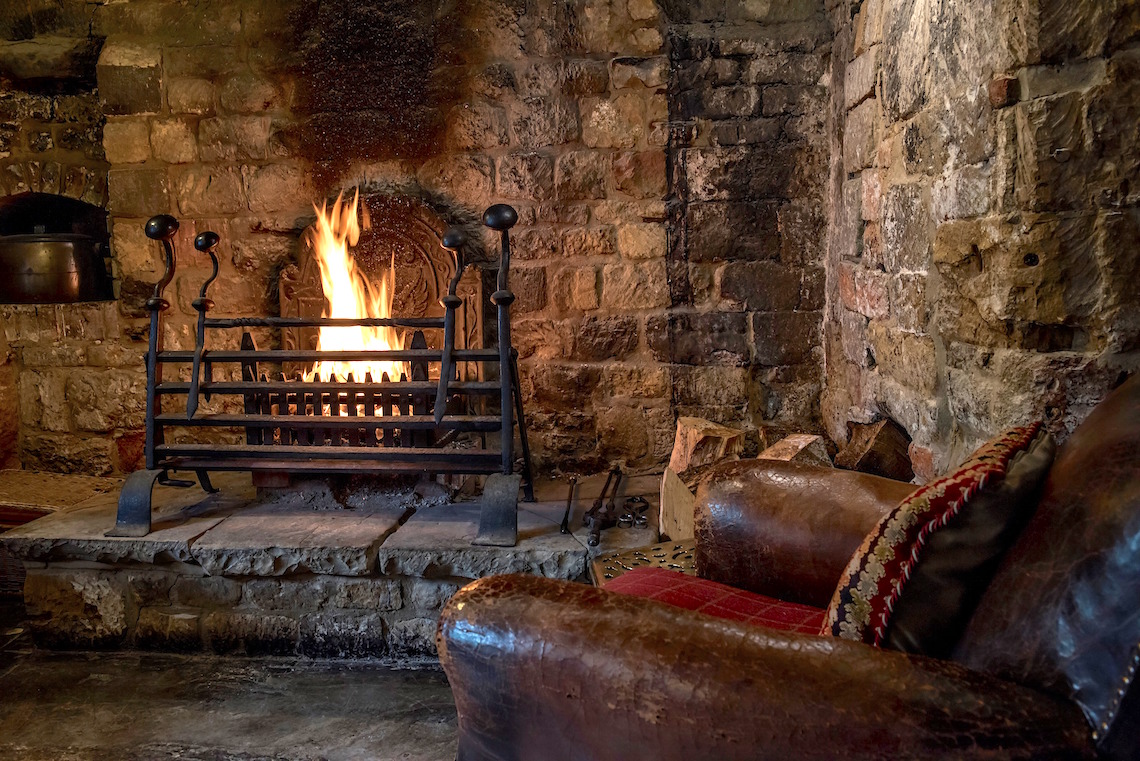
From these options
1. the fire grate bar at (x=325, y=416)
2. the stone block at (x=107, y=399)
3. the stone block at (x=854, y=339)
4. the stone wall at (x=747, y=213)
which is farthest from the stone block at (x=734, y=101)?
the stone block at (x=107, y=399)

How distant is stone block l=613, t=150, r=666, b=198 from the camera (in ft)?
11.2

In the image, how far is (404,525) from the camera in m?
2.79

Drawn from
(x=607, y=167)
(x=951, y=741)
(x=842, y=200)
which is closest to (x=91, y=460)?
(x=607, y=167)

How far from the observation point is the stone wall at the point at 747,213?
11.0 feet

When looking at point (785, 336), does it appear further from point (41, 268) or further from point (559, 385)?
point (41, 268)

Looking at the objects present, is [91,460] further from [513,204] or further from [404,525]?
[513,204]

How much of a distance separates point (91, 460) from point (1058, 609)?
12.6 feet

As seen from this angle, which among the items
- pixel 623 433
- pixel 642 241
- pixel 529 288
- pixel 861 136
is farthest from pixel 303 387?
pixel 861 136

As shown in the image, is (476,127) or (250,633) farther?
(476,127)

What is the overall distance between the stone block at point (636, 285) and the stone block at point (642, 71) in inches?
27.0

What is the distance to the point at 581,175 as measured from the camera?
3457 millimetres

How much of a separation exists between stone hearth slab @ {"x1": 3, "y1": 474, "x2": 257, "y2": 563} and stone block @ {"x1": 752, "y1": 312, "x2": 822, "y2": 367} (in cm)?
200

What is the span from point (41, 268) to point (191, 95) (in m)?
1.01

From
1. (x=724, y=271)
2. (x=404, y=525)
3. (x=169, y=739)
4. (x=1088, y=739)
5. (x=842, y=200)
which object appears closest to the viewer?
(x=1088, y=739)
